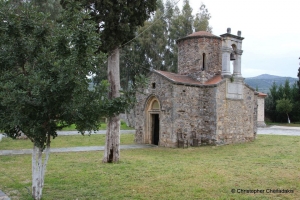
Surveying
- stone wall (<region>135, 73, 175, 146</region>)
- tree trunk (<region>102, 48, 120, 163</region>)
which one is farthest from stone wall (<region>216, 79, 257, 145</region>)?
tree trunk (<region>102, 48, 120, 163</region>)

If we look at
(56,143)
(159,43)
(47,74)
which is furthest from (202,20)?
(47,74)

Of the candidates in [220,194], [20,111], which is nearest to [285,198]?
[220,194]

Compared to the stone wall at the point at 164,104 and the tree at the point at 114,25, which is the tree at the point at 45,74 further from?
the stone wall at the point at 164,104

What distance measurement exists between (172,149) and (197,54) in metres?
6.55

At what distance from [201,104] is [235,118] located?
221 cm

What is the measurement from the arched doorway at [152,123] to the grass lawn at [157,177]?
17.8ft

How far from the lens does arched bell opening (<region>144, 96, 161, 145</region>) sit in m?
16.5

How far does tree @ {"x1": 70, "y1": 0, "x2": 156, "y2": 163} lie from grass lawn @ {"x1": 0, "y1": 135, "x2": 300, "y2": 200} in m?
1.06

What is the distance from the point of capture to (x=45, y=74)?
4.50 metres

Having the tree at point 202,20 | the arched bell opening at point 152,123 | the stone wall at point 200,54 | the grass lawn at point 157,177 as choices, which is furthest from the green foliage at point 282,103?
the grass lawn at point 157,177

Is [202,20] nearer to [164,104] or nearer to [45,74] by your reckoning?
[164,104]

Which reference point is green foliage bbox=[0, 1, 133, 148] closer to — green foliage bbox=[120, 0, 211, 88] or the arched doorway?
the arched doorway

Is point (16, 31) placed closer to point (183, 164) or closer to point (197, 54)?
point (183, 164)

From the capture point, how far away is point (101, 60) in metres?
5.18
